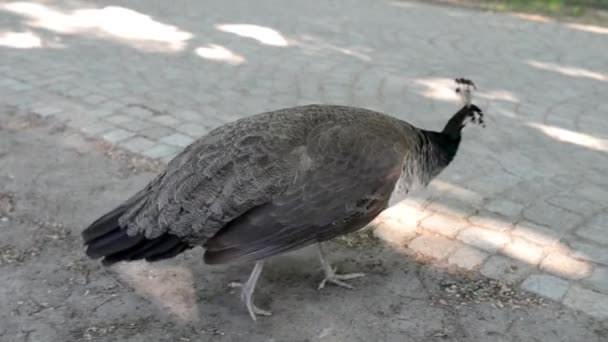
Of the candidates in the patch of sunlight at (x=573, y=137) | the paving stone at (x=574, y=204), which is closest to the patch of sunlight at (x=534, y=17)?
the patch of sunlight at (x=573, y=137)

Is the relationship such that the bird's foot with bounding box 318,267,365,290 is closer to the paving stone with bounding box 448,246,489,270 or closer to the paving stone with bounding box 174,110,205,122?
the paving stone with bounding box 448,246,489,270

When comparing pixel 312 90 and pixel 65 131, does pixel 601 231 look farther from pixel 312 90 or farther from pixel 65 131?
pixel 65 131

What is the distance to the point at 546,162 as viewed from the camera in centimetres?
471

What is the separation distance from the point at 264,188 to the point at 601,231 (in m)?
2.11

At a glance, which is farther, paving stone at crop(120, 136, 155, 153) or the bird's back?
paving stone at crop(120, 136, 155, 153)

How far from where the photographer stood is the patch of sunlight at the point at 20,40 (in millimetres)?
6984

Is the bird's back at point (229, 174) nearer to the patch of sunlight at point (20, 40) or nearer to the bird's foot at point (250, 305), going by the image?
the bird's foot at point (250, 305)

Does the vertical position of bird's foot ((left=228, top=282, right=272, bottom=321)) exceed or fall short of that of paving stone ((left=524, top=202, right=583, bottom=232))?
it falls short

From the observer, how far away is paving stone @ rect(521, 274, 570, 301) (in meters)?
3.24

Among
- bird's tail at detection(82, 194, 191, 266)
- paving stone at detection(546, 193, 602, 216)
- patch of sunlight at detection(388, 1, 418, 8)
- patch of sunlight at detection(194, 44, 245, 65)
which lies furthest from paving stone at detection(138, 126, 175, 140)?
patch of sunlight at detection(388, 1, 418, 8)

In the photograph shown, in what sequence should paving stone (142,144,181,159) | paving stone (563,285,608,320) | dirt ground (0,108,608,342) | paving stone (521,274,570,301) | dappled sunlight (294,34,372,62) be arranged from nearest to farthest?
dirt ground (0,108,608,342) → paving stone (563,285,608,320) → paving stone (521,274,570,301) → paving stone (142,144,181,159) → dappled sunlight (294,34,372,62)

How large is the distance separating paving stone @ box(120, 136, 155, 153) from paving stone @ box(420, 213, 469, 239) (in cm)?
208

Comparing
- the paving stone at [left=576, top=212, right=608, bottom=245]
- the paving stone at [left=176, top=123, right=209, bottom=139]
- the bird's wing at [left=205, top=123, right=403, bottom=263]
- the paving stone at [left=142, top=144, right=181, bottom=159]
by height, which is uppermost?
the bird's wing at [left=205, top=123, right=403, bottom=263]

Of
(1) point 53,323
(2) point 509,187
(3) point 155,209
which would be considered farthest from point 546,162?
(1) point 53,323
